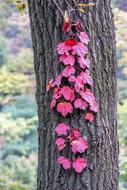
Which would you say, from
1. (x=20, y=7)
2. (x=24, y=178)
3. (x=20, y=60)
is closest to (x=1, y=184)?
(x=20, y=7)

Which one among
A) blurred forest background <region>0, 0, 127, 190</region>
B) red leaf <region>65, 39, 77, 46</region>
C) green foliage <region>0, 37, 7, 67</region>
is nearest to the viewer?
red leaf <region>65, 39, 77, 46</region>

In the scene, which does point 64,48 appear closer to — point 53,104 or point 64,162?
point 53,104

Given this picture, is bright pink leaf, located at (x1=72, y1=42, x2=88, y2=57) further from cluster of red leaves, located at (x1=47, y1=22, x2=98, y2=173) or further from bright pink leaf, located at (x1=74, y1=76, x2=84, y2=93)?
bright pink leaf, located at (x1=74, y1=76, x2=84, y2=93)

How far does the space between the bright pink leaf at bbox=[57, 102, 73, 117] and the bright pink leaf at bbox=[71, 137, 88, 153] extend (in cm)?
16

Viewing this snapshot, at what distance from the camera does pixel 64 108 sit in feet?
7.00

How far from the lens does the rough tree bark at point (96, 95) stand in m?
2.17

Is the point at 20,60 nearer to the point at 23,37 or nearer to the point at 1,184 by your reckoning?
the point at 23,37

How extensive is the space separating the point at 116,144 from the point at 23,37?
10660 millimetres

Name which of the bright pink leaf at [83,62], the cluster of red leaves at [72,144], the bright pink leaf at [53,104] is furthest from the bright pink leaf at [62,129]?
the bright pink leaf at [83,62]

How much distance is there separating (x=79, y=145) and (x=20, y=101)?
9403 mm

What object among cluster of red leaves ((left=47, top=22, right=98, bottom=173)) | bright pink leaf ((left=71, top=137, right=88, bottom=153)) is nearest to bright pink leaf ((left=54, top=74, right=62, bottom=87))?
cluster of red leaves ((left=47, top=22, right=98, bottom=173))

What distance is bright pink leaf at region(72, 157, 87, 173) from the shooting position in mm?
2127

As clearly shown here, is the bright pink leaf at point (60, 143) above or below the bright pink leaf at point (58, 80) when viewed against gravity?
below

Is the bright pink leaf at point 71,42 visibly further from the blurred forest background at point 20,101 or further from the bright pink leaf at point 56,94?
the blurred forest background at point 20,101
